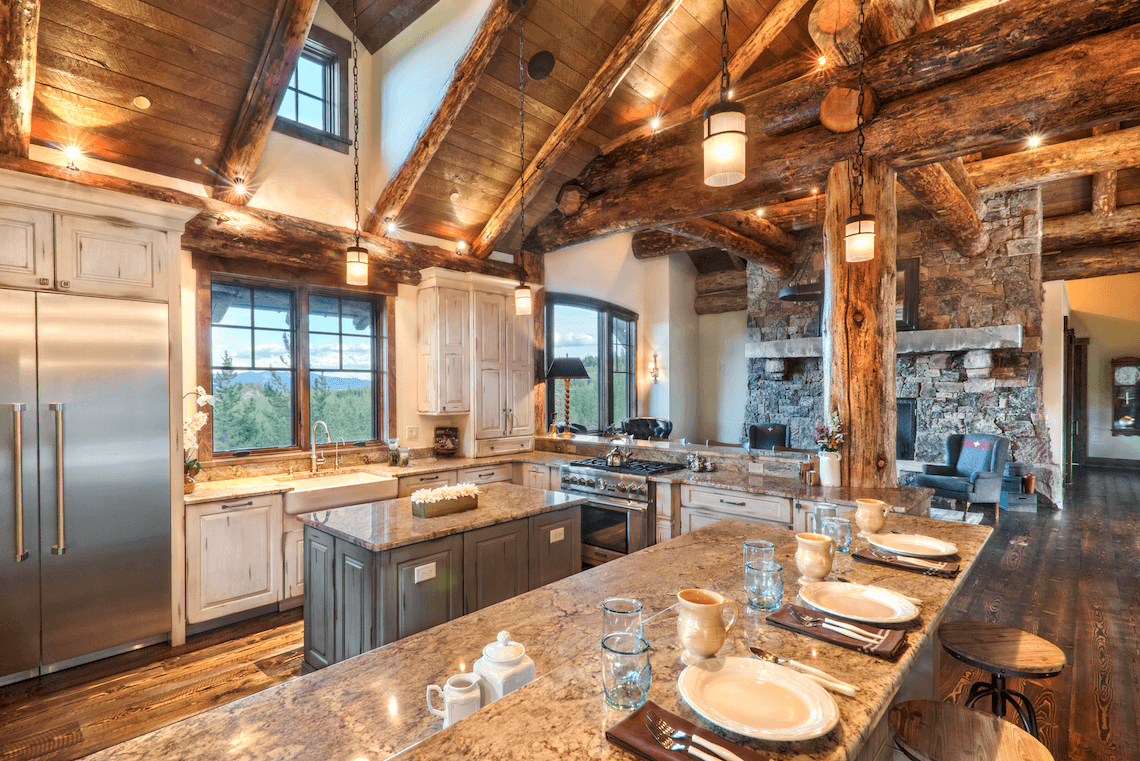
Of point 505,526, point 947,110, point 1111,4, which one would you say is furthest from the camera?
point 947,110

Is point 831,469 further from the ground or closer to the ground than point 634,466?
further from the ground

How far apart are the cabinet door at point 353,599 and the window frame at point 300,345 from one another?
2035 mm

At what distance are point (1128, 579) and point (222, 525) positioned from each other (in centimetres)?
672

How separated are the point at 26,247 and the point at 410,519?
2499mm

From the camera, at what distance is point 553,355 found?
7.34 metres

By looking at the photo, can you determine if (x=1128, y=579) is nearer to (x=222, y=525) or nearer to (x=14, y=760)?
(x=222, y=525)

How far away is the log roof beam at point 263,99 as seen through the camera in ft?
11.1

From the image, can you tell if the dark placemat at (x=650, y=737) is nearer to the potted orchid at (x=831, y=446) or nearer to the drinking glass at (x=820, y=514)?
the drinking glass at (x=820, y=514)

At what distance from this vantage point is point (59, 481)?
2.93 metres

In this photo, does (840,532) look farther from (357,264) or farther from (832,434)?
(357,264)

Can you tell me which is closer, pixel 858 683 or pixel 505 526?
pixel 858 683

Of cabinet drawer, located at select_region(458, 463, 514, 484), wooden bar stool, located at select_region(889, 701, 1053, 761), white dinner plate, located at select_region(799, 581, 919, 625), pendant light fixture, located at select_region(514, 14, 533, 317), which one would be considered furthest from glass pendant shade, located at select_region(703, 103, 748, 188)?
cabinet drawer, located at select_region(458, 463, 514, 484)

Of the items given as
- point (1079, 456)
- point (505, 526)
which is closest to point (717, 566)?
point (505, 526)

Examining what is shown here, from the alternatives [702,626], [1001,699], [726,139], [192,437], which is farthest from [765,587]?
[192,437]
